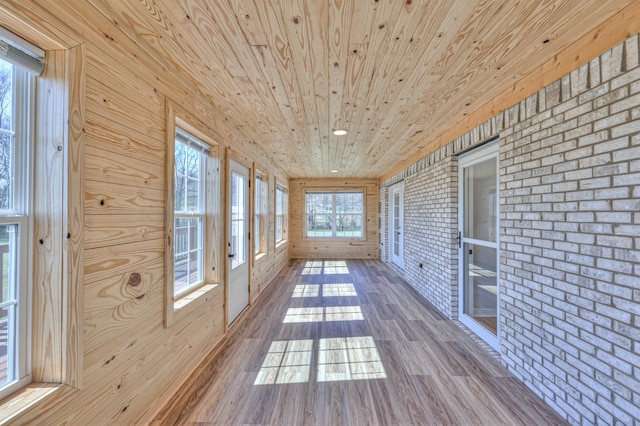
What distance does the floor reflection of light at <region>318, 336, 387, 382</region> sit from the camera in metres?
2.24

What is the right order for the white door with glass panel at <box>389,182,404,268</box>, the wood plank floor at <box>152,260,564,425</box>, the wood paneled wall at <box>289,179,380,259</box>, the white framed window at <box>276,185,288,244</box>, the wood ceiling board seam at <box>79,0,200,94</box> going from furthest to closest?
1. the wood paneled wall at <box>289,179,380,259</box>
2. the white framed window at <box>276,185,288,244</box>
3. the white door with glass panel at <box>389,182,404,268</box>
4. the wood plank floor at <box>152,260,564,425</box>
5. the wood ceiling board seam at <box>79,0,200,94</box>

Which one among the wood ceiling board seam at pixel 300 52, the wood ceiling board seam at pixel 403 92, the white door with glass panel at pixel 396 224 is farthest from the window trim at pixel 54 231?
the white door with glass panel at pixel 396 224

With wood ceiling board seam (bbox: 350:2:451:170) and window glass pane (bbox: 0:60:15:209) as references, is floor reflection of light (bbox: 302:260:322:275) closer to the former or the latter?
wood ceiling board seam (bbox: 350:2:451:170)

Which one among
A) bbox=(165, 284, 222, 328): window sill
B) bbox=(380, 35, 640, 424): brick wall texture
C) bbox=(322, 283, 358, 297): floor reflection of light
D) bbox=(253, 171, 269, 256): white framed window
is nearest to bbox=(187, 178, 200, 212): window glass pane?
bbox=(165, 284, 222, 328): window sill

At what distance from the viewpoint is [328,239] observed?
7.91 m

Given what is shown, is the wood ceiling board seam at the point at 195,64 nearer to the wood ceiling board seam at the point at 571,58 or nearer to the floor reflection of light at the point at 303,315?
the wood ceiling board seam at the point at 571,58

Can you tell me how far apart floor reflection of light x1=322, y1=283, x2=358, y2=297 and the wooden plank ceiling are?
292cm

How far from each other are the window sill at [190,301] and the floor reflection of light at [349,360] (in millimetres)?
1224

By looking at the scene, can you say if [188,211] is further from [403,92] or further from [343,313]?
A: [343,313]

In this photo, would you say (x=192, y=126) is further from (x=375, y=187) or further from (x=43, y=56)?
(x=375, y=187)

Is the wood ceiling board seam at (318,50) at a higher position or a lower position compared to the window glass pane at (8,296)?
higher

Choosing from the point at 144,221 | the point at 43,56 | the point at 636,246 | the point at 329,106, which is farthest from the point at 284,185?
the point at 636,246

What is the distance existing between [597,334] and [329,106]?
2.57 metres

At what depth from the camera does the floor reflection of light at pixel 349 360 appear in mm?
2236
